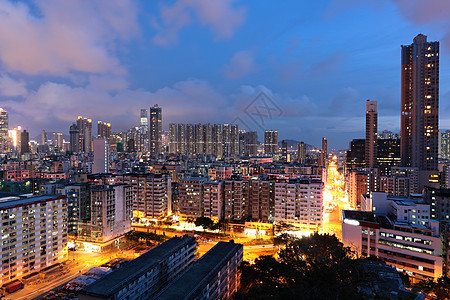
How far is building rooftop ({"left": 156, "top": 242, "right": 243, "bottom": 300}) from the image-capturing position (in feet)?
28.8

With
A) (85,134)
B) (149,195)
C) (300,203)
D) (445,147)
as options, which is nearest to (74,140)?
(85,134)

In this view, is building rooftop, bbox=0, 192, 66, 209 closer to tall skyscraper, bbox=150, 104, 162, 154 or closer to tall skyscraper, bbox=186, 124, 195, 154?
tall skyscraper, bbox=186, 124, 195, 154

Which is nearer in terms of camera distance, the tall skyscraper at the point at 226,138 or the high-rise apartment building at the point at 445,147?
the high-rise apartment building at the point at 445,147

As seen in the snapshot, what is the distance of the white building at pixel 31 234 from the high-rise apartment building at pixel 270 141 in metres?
65.2

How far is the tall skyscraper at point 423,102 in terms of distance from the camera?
30781mm

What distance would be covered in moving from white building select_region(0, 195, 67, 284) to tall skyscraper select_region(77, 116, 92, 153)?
74.9 metres

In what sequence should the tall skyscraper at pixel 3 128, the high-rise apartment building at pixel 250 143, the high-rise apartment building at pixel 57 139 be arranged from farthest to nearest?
1. the high-rise apartment building at pixel 57 139
2. the high-rise apartment building at pixel 250 143
3. the tall skyscraper at pixel 3 128

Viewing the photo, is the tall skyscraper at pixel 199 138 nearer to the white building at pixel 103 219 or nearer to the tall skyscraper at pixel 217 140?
the tall skyscraper at pixel 217 140

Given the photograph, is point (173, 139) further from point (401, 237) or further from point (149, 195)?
point (401, 237)

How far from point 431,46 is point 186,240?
33.4 m

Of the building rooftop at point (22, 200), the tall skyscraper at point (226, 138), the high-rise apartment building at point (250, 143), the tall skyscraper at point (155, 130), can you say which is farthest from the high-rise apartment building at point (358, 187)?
the tall skyscraper at point (155, 130)

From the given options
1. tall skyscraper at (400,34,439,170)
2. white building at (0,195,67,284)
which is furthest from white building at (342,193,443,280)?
tall skyscraper at (400,34,439,170)

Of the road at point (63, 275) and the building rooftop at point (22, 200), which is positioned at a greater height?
the building rooftop at point (22, 200)

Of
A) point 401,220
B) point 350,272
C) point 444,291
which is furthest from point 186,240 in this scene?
point 401,220
